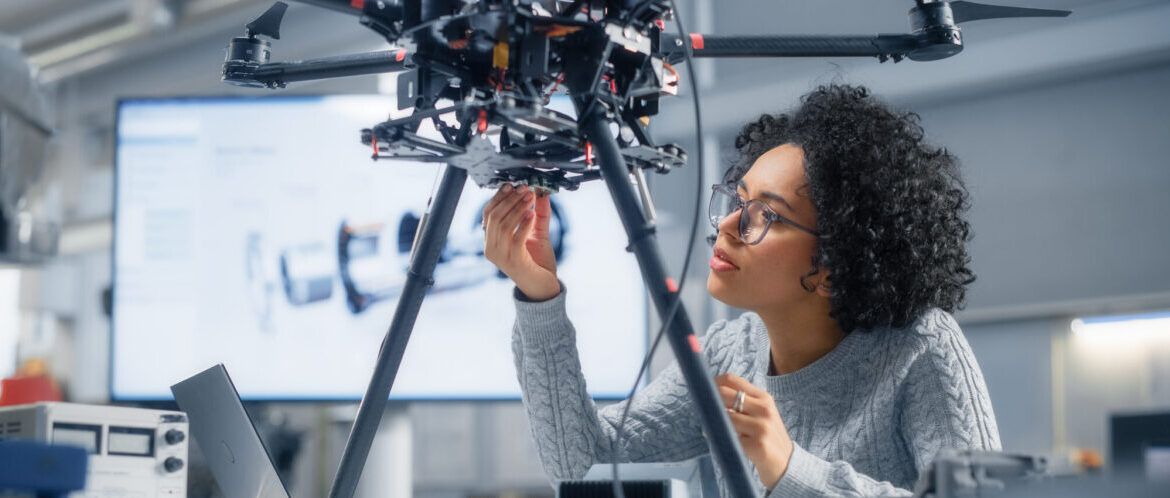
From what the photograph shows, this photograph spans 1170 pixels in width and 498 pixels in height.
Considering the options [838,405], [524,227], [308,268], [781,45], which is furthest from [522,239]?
[308,268]

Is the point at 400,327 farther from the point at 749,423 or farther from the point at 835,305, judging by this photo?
the point at 835,305

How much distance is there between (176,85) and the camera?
362cm

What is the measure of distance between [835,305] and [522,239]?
424mm

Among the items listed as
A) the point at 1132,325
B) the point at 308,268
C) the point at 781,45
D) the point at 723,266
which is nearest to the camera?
the point at 781,45

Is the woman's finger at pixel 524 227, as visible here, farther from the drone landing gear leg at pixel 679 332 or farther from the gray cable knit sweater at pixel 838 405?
the drone landing gear leg at pixel 679 332

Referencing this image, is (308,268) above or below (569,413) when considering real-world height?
above

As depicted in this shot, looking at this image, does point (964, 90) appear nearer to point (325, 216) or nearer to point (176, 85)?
point (325, 216)

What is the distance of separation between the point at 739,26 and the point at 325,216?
124 cm

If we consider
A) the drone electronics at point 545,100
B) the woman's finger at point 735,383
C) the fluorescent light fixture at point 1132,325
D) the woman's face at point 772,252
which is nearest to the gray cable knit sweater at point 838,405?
the woman's face at point 772,252

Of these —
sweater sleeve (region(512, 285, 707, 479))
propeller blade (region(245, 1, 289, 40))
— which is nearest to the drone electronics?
propeller blade (region(245, 1, 289, 40))

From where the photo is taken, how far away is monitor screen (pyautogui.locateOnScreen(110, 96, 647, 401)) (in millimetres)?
1713

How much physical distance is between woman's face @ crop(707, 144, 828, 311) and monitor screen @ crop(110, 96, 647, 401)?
0.55 meters

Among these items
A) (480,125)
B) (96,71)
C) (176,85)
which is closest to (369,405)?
(480,125)

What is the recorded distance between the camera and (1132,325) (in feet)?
7.06
